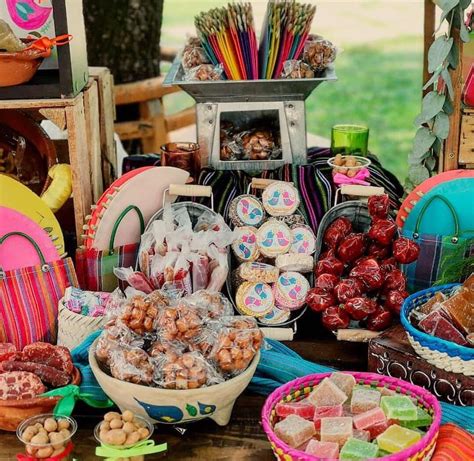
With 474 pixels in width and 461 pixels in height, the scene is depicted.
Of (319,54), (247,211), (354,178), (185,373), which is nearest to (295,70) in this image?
(319,54)

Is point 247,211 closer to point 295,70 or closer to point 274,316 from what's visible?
point 274,316

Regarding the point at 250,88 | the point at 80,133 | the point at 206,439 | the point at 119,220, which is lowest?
the point at 206,439

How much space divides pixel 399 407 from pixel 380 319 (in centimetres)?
47

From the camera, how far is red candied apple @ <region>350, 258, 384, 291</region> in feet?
7.07

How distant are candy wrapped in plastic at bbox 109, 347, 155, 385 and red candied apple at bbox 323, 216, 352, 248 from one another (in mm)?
720

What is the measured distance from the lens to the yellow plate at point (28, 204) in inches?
88.2

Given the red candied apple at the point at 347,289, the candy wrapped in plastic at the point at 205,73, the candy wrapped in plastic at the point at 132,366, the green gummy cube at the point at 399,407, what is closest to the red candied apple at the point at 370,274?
the red candied apple at the point at 347,289

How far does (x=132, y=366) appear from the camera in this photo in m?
1.76

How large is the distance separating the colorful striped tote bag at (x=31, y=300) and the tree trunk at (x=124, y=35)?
215cm

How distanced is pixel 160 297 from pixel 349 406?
547 millimetres

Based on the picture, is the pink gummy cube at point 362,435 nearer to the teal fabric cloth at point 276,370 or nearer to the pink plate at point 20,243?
the teal fabric cloth at point 276,370

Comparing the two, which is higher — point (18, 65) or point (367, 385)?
point (18, 65)

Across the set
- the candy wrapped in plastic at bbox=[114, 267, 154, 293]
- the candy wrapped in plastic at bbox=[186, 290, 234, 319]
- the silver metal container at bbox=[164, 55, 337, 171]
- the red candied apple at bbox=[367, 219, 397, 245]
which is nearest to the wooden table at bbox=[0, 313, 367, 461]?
the candy wrapped in plastic at bbox=[186, 290, 234, 319]

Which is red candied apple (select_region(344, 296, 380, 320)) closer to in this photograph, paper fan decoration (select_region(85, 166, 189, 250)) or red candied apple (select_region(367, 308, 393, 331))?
red candied apple (select_region(367, 308, 393, 331))
